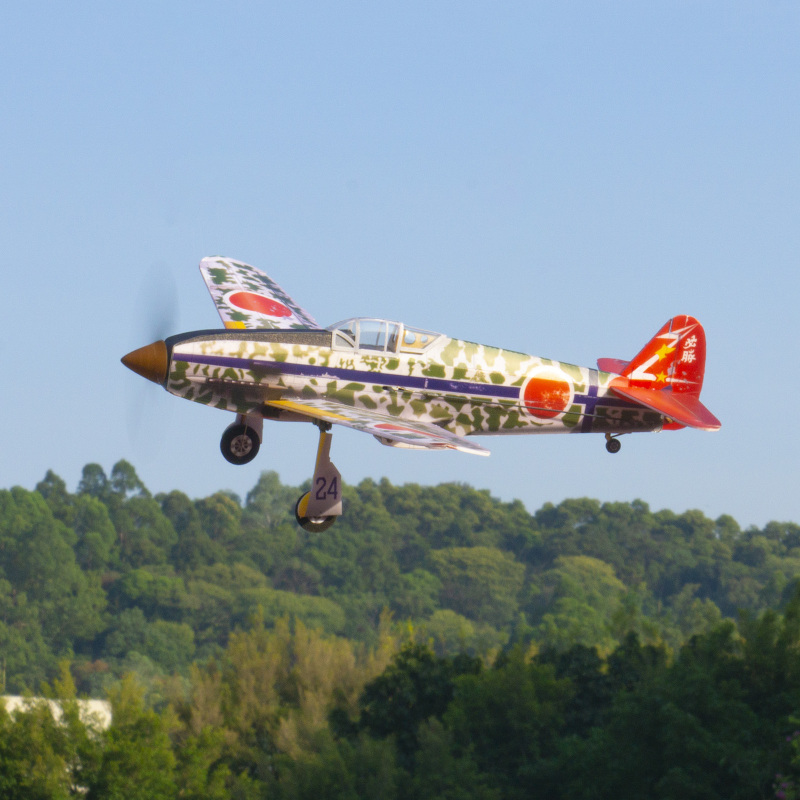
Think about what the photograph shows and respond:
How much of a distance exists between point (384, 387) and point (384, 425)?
2.74m

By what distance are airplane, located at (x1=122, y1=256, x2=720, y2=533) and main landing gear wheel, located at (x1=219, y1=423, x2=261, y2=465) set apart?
0.02m

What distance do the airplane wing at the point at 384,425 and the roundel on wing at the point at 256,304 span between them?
517 cm

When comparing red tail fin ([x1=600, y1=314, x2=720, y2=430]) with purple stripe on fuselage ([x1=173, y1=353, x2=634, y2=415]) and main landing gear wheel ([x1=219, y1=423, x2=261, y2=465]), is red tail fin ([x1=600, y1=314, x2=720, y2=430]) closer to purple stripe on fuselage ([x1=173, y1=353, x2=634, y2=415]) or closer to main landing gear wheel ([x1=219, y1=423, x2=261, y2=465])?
purple stripe on fuselage ([x1=173, y1=353, x2=634, y2=415])

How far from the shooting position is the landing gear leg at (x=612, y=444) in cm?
2603

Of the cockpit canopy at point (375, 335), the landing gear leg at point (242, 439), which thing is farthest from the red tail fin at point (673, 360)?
the landing gear leg at point (242, 439)

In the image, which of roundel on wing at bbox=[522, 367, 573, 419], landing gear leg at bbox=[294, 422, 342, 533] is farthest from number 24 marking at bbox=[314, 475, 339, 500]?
roundel on wing at bbox=[522, 367, 573, 419]

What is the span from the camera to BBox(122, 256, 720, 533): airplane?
920 inches

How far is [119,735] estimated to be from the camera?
2514 inches

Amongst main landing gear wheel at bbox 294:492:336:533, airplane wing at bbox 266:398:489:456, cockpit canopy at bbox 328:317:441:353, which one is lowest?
main landing gear wheel at bbox 294:492:336:533

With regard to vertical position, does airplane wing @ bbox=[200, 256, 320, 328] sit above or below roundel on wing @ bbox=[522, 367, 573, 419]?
above

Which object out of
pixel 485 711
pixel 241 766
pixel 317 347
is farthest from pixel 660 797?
pixel 241 766

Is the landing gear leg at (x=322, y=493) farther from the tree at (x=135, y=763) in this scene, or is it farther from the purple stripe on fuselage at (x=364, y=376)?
the tree at (x=135, y=763)

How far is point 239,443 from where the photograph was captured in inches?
961

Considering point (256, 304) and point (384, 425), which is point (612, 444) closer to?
point (384, 425)
